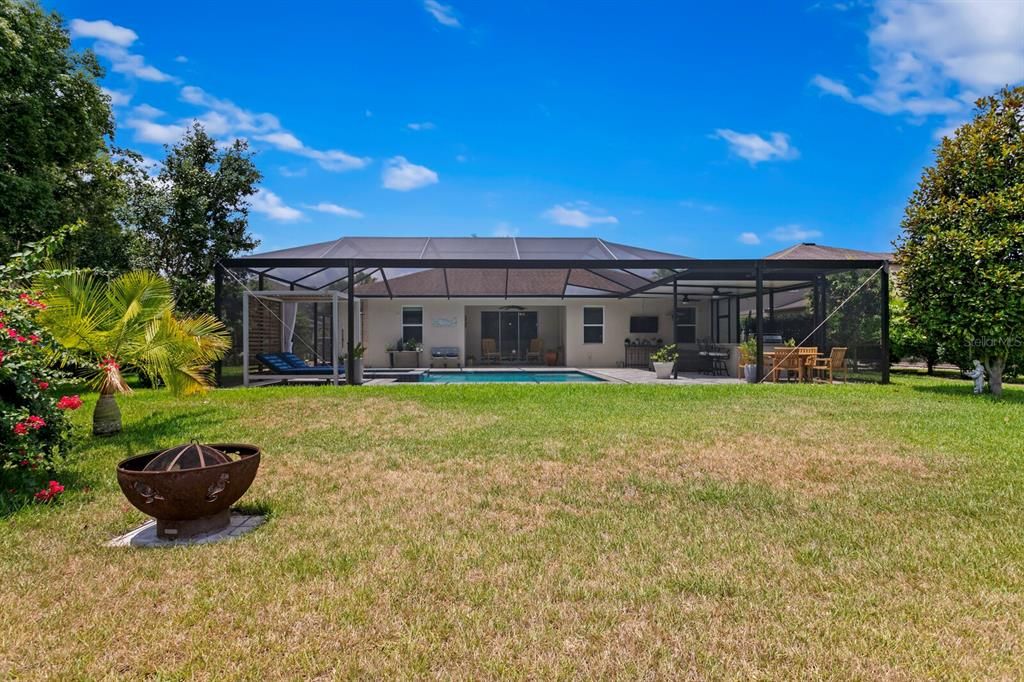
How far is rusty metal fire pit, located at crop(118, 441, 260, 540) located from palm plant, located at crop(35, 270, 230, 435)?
3.78 m

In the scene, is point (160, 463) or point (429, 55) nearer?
point (160, 463)

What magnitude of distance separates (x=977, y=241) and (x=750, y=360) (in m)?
5.38

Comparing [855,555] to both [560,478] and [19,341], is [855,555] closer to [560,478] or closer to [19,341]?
[560,478]

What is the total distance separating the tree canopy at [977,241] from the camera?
1057 cm

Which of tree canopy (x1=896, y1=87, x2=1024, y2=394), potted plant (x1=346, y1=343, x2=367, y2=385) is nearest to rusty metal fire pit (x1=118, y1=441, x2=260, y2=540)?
potted plant (x1=346, y1=343, x2=367, y2=385)

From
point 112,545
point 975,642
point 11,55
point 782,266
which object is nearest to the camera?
point 975,642

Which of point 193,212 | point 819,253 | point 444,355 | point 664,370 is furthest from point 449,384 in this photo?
point 819,253

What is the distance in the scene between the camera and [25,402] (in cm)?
483

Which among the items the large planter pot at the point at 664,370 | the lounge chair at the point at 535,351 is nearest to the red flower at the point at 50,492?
the large planter pot at the point at 664,370

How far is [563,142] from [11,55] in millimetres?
12956

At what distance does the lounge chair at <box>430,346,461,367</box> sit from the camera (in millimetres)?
20266

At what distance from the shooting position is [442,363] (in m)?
20.3

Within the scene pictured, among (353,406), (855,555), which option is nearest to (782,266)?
(353,406)

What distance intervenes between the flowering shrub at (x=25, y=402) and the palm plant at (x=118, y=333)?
1.77 meters
